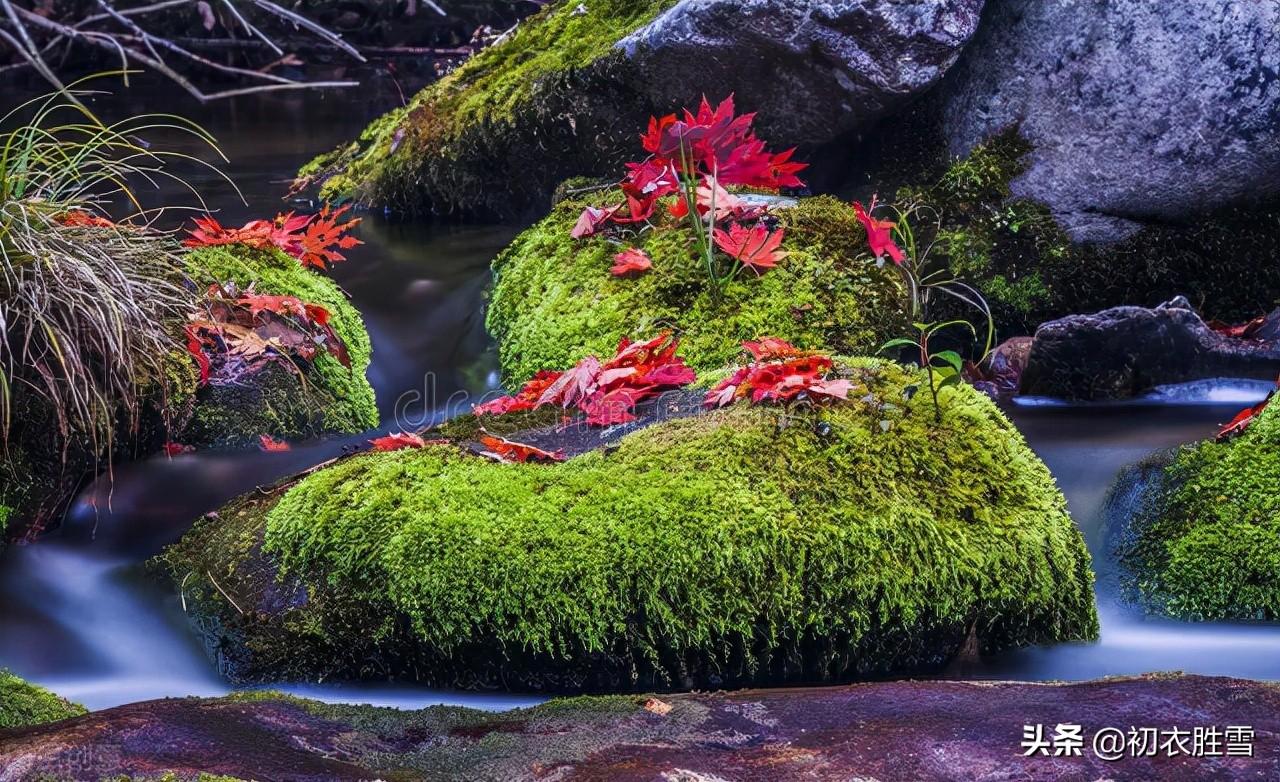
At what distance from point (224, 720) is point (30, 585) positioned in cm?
174

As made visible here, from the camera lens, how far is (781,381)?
3.68m

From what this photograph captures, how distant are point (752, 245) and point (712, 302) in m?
0.29

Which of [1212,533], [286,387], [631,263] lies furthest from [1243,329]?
[286,387]

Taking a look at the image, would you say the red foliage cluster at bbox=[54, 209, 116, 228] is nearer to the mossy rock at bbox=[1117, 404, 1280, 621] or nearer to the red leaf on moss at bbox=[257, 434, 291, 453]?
the red leaf on moss at bbox=[257, 434, 291, 453]

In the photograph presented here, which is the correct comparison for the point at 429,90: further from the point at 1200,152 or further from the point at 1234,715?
the point at 1234,715

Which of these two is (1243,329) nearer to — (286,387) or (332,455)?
(332,455)

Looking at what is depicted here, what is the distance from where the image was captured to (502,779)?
229cm

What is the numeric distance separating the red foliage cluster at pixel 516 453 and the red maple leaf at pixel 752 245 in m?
1.50

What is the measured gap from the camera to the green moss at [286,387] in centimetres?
457

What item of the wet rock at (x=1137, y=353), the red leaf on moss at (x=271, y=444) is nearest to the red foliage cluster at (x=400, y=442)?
the red leaf on moss at (x=271, y=444)

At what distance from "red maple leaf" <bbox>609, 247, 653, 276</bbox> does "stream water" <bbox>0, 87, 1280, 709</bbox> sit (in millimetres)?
841

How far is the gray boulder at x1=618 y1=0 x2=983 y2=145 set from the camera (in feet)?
17.9

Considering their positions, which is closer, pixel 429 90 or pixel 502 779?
pixel 502 779

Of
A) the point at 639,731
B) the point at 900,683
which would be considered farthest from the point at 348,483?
the point at 900,683
